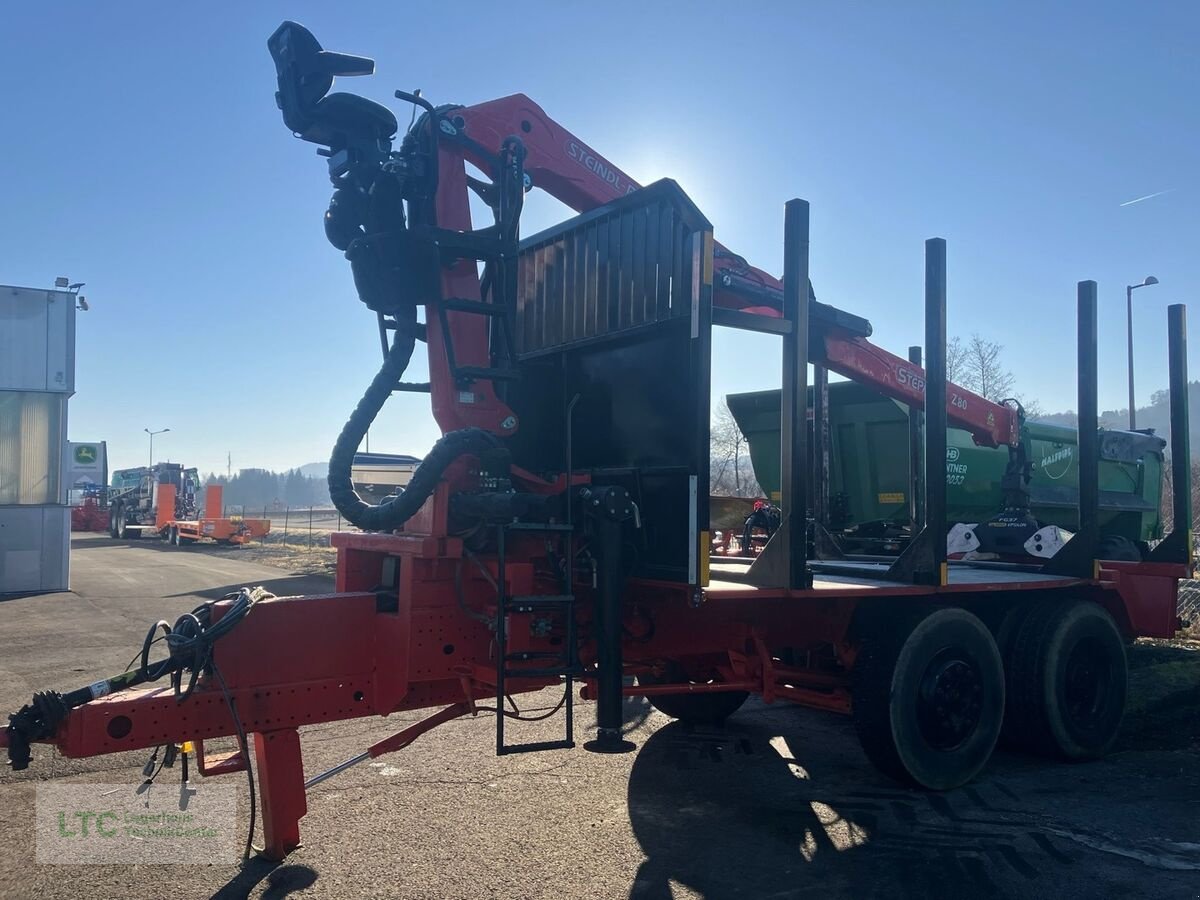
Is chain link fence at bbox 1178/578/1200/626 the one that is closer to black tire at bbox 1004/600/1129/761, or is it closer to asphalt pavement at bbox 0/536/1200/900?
asphalt pavement at bbox 0/536/1200/900

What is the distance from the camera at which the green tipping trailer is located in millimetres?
9609

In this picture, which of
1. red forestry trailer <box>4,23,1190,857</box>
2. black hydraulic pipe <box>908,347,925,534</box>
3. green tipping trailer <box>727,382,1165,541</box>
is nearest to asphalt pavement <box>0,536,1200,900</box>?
red forestry trailer <box>4,23,1190,857</box>

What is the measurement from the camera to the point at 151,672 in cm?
398

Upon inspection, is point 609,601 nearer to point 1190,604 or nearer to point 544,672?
point 544,672

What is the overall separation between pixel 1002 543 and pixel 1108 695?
1.52 m

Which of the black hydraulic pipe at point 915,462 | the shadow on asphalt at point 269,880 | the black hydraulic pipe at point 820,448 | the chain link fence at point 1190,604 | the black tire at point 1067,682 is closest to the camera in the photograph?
the shadow on asphalt at point 269,880

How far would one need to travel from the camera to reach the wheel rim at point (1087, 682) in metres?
6.68

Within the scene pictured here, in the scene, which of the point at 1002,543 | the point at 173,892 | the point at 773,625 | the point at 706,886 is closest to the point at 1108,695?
the point at 1002,543

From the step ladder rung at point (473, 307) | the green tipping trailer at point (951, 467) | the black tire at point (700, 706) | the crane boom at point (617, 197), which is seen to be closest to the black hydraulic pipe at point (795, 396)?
the crane boom at point (617, 197)

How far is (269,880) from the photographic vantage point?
13.8 feet

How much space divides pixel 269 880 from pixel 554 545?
6.66 ft

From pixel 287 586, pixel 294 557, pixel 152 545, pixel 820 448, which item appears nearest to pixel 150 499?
pixel 152 545

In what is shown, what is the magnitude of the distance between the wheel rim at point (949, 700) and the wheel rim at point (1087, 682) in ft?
3.83

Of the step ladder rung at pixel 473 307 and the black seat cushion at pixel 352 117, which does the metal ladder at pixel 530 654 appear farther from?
the black seat cushion at pixel 352 117
